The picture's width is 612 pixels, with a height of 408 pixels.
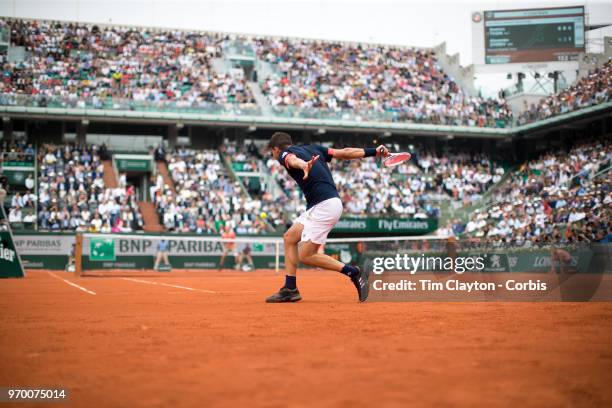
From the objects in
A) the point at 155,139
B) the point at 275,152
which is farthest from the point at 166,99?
the point at 275,152

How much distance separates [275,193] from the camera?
37125mm

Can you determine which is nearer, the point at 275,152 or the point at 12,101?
the point at 275,152

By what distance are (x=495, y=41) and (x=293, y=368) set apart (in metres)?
43.6

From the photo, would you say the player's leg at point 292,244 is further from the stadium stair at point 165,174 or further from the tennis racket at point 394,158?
the stadium stair at point 165,174

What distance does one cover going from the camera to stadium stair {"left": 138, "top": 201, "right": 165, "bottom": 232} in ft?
110

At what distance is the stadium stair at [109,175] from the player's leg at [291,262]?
2742 centimetres

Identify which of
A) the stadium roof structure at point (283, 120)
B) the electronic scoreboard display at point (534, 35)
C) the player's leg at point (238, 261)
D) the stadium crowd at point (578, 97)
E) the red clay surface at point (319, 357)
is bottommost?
the player's leg at point (238, 261)

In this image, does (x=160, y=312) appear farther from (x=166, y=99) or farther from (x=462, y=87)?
(x=462, y=87)

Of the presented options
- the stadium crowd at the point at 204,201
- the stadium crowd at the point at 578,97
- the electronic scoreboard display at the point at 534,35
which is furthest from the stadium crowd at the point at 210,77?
the electronic scoreboard display at the point at 534,35

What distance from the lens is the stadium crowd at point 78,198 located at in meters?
31.5

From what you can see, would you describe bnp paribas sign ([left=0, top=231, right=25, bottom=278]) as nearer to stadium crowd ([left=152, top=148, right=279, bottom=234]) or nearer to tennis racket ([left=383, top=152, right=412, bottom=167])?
stadium crowd ([left=152, top=148, right=279, bottom=234])

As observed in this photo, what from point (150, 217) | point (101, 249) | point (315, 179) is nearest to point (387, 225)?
point (150, 217)

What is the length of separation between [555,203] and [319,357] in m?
29.0

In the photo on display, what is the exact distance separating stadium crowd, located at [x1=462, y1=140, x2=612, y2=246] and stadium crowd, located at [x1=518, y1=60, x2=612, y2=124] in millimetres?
2336
